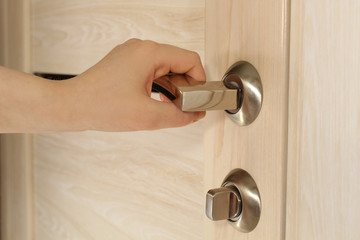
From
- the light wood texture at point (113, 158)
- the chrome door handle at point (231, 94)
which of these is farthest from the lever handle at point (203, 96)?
the light wood texture at point (113, 158)

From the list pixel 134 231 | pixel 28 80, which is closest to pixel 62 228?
pixel 134 231

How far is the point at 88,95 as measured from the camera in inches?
14.2

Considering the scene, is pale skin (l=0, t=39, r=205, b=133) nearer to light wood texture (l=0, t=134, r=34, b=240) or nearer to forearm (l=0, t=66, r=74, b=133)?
forearm (l=0, t=66, r=74, b=133)

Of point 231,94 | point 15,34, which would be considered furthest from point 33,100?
point 15,34

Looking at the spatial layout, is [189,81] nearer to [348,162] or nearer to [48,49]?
[348,162]

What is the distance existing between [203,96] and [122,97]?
7 cm

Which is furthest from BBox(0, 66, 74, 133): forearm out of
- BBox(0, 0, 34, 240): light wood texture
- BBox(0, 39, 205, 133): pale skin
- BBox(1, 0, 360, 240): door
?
BBox(0, 0, 34, 240): light wood texture

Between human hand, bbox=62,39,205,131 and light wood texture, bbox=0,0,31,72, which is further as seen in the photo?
light wood texture, bbox=0,0,31,72

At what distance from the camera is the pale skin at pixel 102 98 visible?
1.18 ft

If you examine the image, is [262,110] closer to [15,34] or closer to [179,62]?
[179,62]

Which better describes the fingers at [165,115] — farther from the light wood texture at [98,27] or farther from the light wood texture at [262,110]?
the light wood texture at [98,27]

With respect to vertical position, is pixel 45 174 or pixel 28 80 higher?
pixel 28 80

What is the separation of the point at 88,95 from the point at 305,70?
0.17 m

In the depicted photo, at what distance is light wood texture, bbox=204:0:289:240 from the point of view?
302 mm
